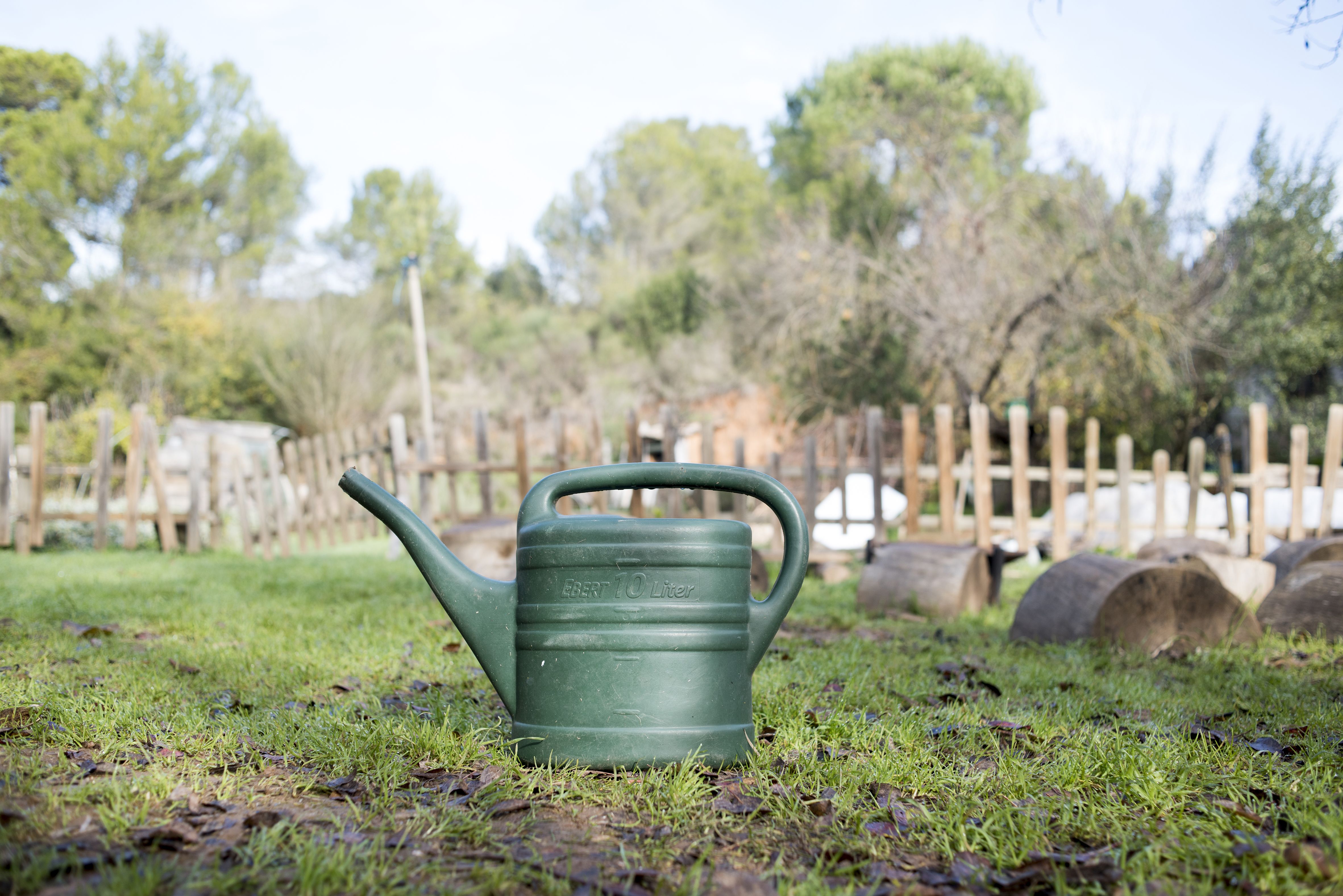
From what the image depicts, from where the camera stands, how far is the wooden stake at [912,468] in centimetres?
768

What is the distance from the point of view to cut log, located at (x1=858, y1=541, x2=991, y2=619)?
Result: 17.9 ft

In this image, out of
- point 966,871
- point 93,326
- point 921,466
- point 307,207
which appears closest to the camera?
point 966,871

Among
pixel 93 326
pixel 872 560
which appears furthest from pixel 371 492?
pixel 93 326

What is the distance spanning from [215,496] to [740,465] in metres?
5.55

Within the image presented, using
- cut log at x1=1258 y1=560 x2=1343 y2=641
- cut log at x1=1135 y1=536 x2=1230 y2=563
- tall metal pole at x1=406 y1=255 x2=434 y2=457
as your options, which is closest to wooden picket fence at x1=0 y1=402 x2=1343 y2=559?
cut log at x1=1135 y1=536 x2=1230 y2=563

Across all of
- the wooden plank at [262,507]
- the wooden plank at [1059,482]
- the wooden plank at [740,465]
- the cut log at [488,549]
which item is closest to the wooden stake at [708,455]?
the wooden plank at [740,465]

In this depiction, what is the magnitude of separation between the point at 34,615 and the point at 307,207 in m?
32.1

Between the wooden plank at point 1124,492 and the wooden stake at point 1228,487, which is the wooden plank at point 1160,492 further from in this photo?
the wooden stake at point 1228,487

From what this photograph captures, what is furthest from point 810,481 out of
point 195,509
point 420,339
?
point 420,339

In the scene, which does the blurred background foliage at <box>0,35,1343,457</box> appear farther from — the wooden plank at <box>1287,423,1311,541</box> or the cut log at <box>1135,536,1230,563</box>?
the cut log at <box>1135,536,1230,563</box>

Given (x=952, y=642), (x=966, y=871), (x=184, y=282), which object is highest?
(x=184, y=282)

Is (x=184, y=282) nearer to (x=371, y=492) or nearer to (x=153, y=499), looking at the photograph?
(x=153, y=499)

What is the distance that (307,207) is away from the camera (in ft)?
109

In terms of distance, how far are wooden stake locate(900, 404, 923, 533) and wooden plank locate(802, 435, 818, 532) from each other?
2.55 ft
